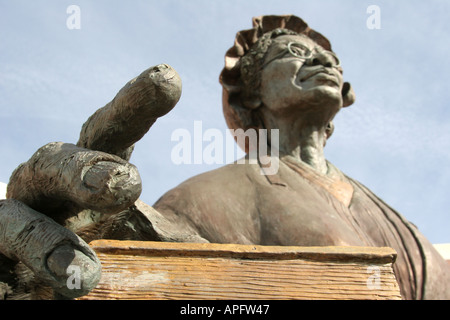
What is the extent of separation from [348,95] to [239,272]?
314cm

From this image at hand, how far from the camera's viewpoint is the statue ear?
5.18m

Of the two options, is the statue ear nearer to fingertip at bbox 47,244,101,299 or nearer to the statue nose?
the statue nose

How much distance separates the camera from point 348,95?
5.17m

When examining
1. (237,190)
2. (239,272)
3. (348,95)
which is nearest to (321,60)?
(348,95)

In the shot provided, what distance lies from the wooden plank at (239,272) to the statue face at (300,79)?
7.43ft

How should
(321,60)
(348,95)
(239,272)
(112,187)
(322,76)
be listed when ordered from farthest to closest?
1. (348,95)
2. (321,60)
3. (322,76)
4. (239,272)
5. (112,187)

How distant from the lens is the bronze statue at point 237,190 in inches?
71.8

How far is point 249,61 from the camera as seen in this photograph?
495 cm

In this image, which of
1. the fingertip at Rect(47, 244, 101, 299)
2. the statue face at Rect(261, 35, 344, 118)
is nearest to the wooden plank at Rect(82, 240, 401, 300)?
the fingertip at Rect(47, 244, 101, 299)

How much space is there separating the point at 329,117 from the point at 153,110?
9.71 ft

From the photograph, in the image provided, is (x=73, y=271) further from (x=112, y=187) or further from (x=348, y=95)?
(x=348, y=95)

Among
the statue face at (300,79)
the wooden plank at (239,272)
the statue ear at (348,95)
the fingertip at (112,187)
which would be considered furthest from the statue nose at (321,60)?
the fingertip at (112,187)

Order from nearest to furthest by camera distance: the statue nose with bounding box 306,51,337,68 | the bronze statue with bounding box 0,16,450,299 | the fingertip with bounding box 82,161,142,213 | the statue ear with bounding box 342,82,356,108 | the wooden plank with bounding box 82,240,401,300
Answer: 1. the fingertip with bounding box 82,161,142,213
2. the bronze statue with bounding box 0,16,450,299
3. the wooden plank with bounding box 82,240,401,300
4. the statue nose with bounding box 306,51,337,68
5. the statue ear with bounding box 342,82,356,108

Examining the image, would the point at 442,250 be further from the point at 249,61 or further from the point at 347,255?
the point at 347,255
